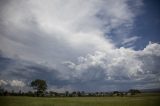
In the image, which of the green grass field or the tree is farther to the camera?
the tree

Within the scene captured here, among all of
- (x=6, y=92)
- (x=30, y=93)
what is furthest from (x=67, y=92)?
(x=6, y=92)

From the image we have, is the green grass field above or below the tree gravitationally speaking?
below

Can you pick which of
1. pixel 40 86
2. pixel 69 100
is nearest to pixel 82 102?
pixel 69 100

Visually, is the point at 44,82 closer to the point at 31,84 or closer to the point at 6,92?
the point at 31,84

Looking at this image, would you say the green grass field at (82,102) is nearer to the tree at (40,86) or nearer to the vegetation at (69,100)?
the vegetation at (69,100)

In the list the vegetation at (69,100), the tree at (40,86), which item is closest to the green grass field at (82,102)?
Result: the vegetation at (69,100)

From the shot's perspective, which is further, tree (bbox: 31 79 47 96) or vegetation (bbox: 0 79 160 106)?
tree (bbox: 31 79 47 96)

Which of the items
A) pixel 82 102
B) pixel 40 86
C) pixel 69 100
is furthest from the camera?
pixel 40 86

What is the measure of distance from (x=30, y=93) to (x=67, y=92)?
Result: 3417 centimetres

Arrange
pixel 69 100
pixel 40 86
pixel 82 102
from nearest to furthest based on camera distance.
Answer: pixel 82 102, pixel 69 100, pixel 40 86

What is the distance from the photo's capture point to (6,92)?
138 m

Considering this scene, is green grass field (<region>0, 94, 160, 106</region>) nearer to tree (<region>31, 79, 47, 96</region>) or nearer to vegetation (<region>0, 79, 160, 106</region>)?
vegetation (<region>0, 79, 160, 106</region>)

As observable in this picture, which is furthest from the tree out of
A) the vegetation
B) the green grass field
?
the green grass field

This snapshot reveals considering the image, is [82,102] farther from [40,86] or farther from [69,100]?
[40,86]
